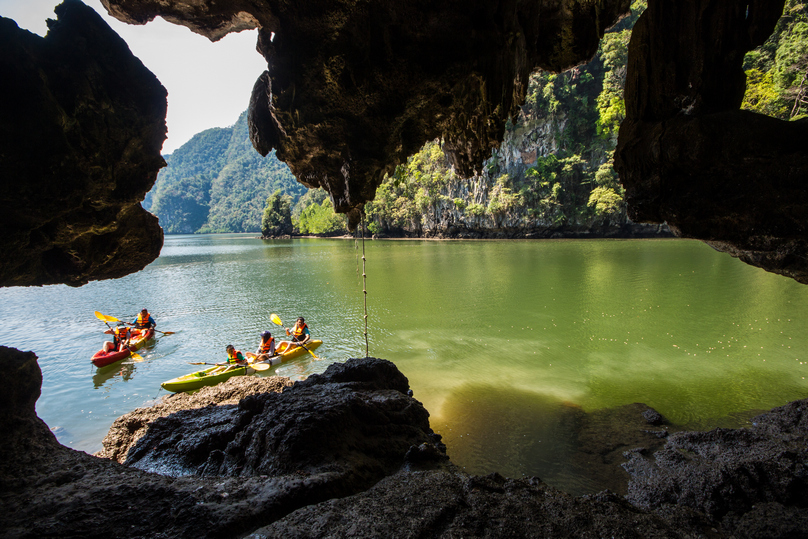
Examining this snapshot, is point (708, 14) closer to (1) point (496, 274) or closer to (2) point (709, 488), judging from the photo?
(2) point (709, 488)

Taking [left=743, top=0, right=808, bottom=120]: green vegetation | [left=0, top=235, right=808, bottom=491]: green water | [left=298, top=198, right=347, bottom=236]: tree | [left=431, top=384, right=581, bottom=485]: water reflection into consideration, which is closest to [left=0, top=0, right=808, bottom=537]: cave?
[left=431, top=384, right=581, bottom=485]: water reflection

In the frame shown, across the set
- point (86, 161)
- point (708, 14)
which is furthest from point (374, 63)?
point (708, 14)

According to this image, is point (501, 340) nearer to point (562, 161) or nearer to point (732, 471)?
point (732, 471)

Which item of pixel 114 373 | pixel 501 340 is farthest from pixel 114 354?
pixel 501 340

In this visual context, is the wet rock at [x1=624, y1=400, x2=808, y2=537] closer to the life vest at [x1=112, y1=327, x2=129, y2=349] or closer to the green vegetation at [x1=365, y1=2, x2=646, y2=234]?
the life vest at [x1=112, y1=327, x2=129, y2=349]

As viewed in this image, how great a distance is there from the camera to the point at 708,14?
14.1 ft

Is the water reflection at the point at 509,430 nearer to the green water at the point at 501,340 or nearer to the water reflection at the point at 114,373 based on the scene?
the green water at the point at 501,340

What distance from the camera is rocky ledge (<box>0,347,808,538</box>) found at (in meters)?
2.23

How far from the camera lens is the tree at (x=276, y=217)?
7225cm

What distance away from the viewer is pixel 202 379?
7.93 meters

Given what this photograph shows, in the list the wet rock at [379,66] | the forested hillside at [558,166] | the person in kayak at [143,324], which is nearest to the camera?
the wet rock at [379,66]

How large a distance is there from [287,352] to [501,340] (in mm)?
6204

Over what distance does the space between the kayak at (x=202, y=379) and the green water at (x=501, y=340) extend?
56 cm

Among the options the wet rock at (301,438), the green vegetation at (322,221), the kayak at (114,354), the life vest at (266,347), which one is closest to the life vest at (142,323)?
the kayak at (114,354)
